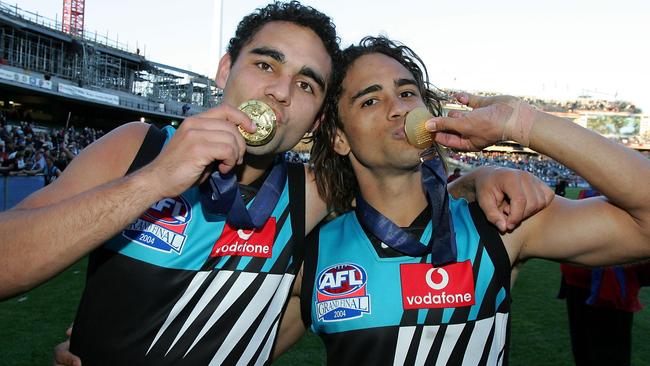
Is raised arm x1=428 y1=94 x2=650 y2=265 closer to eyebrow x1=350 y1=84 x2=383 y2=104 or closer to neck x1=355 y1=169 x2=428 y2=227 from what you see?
neck x1=355 y1=169 x2=428 y2=227

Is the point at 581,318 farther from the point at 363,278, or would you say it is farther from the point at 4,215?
the point at 4,215

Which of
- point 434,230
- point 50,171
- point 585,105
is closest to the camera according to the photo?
point 434,230

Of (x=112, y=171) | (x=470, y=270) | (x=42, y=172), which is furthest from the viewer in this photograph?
(x=42, y=172)

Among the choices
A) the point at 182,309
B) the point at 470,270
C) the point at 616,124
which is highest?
the point at 616,124

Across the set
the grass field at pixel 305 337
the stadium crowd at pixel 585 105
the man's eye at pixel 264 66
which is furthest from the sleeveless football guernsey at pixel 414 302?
the stadium crowd at pixel 585 105

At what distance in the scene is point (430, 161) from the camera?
2.50 meters

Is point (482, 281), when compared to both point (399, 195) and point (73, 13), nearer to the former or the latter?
point (399, 195)

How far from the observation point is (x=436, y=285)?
2.32 meters

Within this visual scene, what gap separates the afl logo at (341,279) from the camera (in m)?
2.38

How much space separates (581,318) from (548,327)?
2.72 m

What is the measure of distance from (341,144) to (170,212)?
1.18 metres

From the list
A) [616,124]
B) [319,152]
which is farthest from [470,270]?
[616,124]

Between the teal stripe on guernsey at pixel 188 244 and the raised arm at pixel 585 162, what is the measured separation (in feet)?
3.61

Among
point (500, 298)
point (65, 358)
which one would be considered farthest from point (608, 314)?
point (65, 358)
